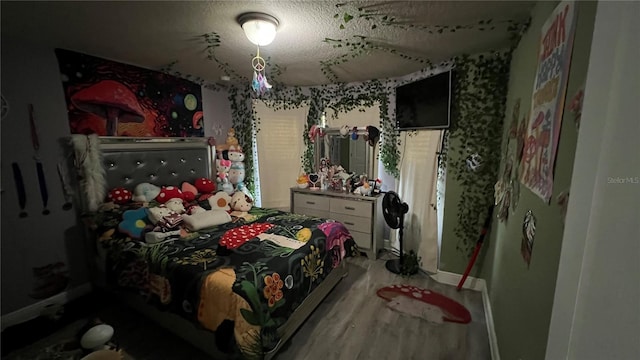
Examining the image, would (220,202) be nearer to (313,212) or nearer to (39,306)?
(313,212)

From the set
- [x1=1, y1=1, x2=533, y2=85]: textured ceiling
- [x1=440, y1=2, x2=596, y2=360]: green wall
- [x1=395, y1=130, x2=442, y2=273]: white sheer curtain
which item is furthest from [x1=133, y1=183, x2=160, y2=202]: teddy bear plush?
[x1=440, y1=2, x2=596, y2=360]: green wall

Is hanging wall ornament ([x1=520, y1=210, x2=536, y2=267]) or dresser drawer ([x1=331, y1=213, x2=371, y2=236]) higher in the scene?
hanging wall ornament ([x1=520, y1=210, x2=536, y2=267])

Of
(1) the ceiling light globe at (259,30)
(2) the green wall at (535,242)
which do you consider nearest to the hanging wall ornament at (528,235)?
(2) the green wall at (535,242)

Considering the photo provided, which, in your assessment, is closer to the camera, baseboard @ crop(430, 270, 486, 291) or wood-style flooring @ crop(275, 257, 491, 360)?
wood-style flooring @ crop(275, 257, 491, 360)

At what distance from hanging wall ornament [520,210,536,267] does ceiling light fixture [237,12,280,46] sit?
1.86 metres

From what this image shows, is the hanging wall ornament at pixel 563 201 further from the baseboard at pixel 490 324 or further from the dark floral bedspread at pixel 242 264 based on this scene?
the dark floral bedspread at pixel 242 264

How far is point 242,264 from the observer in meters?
1.59

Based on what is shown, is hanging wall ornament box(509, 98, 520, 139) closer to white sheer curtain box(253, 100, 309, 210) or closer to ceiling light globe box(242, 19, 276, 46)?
ceiling light globe box(242, 19, 276, 46)

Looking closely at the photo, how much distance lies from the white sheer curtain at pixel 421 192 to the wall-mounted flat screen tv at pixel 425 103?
115 mm

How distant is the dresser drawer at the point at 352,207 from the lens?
3031 mm

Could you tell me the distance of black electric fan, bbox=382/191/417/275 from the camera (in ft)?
9.09

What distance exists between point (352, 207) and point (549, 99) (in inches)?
89.6

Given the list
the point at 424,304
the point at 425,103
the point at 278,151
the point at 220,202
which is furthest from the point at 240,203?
the point at 425,103

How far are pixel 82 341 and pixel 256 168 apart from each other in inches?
118
